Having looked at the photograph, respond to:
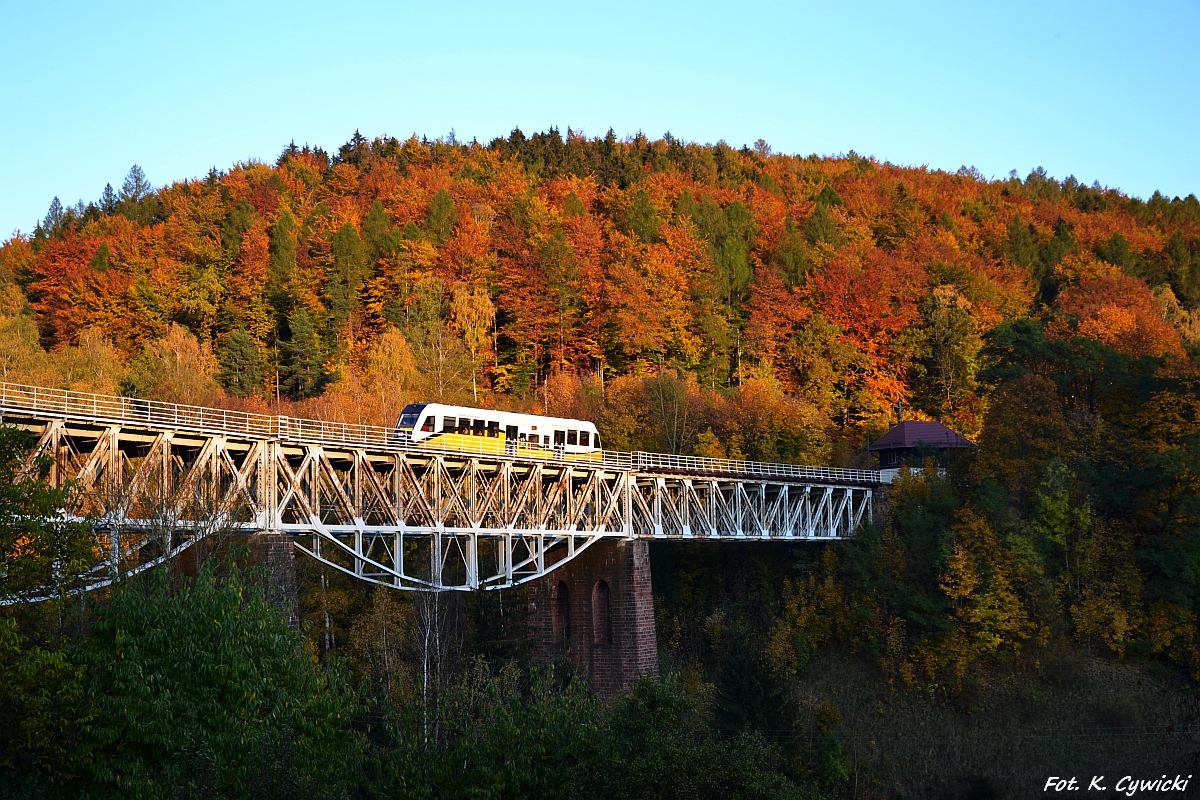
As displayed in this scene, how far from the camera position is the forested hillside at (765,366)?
53906 millimetres

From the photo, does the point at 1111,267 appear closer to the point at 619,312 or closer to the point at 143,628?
the point at 619,312

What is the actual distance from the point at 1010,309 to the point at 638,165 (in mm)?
38714

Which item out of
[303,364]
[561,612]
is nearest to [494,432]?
[561,612]

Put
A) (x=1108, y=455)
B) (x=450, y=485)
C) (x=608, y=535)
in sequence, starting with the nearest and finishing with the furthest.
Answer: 1. (x=450, y=485)
2. (x=608, y=535)
3. (x=1108, y=455)

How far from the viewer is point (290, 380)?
86.9 metres

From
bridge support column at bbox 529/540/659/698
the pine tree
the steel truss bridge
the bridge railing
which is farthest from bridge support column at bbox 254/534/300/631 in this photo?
the pine tree

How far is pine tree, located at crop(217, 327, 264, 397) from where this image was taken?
281 feet

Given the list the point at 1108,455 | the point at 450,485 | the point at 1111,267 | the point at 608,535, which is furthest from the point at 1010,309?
the point at 450,485

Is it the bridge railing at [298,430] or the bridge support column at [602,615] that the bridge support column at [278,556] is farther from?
the bridge support column at [602,615]

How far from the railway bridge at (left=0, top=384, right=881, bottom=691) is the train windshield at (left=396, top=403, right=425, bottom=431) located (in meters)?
1.30

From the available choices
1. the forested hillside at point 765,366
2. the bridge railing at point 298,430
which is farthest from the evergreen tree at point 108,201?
the bridge railing at point 298,430

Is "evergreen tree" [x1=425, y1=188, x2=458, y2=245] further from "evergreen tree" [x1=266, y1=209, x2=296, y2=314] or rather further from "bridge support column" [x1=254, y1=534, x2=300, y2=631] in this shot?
"bridge support column" [x1=254, y1=534, x2=300, y2=631]

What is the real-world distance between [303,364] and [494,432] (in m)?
38.1

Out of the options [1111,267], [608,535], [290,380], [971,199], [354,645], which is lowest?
[354,645]
